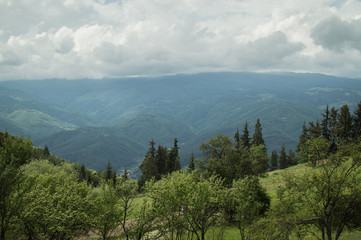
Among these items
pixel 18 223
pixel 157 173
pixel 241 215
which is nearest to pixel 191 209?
pixel 241 215

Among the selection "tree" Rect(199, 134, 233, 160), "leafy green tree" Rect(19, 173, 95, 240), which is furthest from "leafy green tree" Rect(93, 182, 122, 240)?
"tree" Rect(199, 134, 233, 160)

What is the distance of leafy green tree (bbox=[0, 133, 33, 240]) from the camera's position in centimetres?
1733

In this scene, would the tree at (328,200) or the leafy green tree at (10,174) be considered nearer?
the tree at (328,200)

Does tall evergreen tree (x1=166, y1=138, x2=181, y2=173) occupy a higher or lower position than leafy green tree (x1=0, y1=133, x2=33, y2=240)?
lower

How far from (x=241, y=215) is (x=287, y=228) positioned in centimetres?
802

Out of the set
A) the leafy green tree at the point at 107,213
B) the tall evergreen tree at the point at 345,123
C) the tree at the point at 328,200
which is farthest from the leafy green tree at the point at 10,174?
the tall evergreen tree at the point at 345,123

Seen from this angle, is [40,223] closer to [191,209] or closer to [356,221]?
[191,209]

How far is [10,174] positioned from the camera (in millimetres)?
17266

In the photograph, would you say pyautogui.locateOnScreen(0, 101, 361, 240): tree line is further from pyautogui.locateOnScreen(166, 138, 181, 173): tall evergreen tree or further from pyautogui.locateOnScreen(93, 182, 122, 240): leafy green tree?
pyautogui.locateOnScreen(166, 138, 181, 173): tall evergreen tree

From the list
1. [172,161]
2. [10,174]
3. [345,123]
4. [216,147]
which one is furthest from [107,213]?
[345,123]

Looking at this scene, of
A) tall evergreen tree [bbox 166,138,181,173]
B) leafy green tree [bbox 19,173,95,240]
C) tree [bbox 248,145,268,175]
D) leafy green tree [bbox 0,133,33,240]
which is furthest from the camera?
tall evergreen tree [bbox 166,138,181,173]

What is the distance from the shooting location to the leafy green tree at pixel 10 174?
1733 cm

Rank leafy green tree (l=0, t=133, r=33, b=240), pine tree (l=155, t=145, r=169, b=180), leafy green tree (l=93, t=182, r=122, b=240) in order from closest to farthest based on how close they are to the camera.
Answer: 1. leafy green tree (l=0, t=133, r=33, b=240)
2. leafy green tree (l=93, t=182, r=122, b=240)
3. pine tree (l=155, t=145, r=169, b=180)

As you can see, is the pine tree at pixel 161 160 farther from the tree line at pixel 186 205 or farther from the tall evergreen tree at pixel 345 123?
the tree line at pixel 186 205
